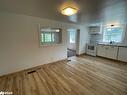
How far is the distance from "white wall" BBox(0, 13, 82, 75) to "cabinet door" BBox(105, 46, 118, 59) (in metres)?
3.61

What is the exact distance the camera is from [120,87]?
2162mm

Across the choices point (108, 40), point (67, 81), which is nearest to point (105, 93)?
point (67, 81)

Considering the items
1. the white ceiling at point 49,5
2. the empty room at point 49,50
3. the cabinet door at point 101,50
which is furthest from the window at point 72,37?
the white ceiling at point 49,5

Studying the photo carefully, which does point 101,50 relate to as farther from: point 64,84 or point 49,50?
point 64,84

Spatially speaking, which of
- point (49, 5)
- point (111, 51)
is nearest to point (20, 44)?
point (49, 5)

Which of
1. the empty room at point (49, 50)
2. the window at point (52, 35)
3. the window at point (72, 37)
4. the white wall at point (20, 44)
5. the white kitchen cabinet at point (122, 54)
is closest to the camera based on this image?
the empty room at point (49, 50)

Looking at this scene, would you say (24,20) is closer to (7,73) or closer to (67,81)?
(7,73)

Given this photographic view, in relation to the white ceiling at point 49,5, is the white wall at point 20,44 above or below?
below

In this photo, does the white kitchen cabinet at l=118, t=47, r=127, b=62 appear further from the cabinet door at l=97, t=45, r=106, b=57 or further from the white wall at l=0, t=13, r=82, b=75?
the white wall at l=0, t=13, r=82, b=75

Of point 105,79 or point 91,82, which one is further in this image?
point 105,79

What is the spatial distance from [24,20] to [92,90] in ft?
10.8

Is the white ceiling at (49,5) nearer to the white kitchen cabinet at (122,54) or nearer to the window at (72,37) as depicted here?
the white kitchen cabinet at (122,54)

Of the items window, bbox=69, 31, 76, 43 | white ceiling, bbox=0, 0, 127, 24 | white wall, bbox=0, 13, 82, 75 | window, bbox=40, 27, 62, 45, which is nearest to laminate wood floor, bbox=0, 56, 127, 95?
white wall, bbox=0, 13, 82, 75

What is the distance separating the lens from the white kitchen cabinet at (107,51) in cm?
434
